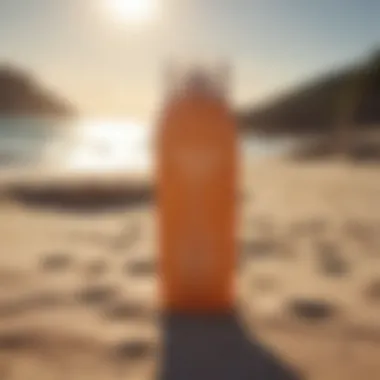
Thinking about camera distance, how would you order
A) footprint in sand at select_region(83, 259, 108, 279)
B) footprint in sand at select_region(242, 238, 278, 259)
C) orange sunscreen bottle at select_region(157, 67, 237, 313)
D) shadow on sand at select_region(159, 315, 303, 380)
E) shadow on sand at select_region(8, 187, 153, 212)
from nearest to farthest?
1. shadow on sand at select_region(159, 315, 303, 380)
2. orange sunscreen bottle at select_region(157, 67, 237, 313)
3. footprint in sand at select_region(83, 259, 108, 279)
4. footprint in sand at select_region(242, 238, 278, 259)
5. shadow on sand at select_region(8, 187, 153, 212)

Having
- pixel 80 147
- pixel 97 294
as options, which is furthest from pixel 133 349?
pixel 80 147

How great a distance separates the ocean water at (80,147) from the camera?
10.5 ft

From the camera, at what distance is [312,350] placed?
0.83 m

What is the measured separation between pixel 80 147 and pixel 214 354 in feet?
13.5

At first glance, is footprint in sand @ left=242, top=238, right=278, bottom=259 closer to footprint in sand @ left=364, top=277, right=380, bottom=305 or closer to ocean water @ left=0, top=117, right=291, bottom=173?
footprint in sand @ left=364, top=277, right=380, bottom=305

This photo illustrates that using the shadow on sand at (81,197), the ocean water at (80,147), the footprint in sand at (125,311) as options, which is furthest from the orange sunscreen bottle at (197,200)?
the ocean water at (80,147)

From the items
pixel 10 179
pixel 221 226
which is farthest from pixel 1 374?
pixel 10 179

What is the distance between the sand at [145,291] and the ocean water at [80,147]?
982mm

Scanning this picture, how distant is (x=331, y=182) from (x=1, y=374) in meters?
1.75

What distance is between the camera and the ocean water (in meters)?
3.19

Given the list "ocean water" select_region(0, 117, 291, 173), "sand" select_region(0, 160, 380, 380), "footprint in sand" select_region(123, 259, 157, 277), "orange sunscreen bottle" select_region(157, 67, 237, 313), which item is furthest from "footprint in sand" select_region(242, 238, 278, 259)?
"ocean water" select_region(0, 117, 291, 173)

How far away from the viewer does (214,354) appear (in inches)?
32.5

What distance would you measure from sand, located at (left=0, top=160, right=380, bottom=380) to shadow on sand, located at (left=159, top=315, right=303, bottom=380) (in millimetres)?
18

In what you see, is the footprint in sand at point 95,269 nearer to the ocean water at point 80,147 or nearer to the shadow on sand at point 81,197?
the shadow on sand at point 81,197
